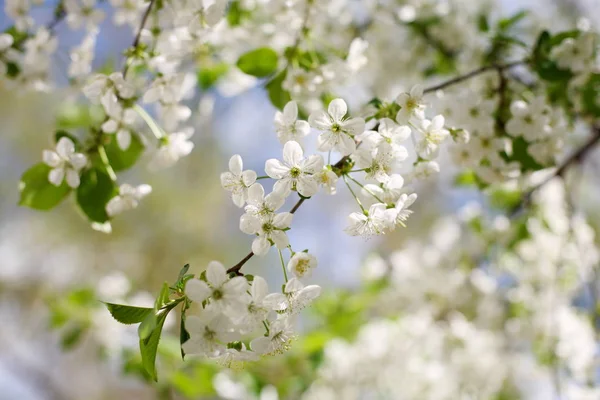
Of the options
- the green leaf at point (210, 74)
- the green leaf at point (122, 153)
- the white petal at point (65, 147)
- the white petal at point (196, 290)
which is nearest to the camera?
the white petal at point (196, 290)

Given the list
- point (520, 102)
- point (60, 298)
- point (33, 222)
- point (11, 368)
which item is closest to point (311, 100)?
point (520, 102)

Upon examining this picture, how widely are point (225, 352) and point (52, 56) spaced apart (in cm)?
70

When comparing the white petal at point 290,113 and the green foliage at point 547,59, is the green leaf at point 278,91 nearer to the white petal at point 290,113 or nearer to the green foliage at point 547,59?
the white petal at point 290,113

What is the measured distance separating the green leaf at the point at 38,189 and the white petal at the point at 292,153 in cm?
42

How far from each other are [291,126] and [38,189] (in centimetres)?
43

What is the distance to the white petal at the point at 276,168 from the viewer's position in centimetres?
55

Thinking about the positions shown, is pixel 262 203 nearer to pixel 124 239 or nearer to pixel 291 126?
pixel 291 126

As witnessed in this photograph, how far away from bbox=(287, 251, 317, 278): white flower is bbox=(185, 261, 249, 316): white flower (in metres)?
0.07

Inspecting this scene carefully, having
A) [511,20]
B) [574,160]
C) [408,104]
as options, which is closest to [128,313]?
[408,104]

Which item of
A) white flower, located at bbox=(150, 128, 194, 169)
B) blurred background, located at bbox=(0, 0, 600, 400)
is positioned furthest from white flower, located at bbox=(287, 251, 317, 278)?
blurred background, located at bbox=(0, 0, 600, 400)

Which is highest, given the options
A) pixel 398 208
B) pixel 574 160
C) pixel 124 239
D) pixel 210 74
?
pixel 398 208

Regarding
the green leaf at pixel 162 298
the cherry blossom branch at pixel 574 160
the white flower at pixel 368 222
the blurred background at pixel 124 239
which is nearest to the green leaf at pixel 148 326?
the green leaf at pixel 162 298

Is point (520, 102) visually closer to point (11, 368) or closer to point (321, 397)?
point (321, 397)

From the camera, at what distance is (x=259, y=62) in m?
0.87
